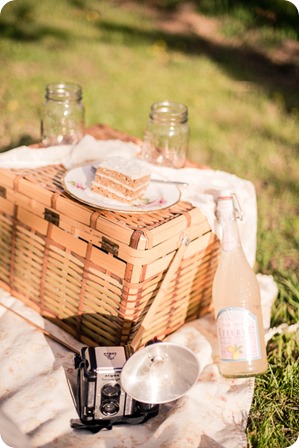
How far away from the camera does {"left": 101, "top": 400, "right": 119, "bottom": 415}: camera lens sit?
4.93ft

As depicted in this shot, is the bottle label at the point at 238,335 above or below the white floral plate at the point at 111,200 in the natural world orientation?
below

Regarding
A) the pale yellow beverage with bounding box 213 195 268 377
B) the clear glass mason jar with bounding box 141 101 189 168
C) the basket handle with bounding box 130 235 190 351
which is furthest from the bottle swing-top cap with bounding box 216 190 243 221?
the clear glass mason jar with bounding box 141 101 189 168

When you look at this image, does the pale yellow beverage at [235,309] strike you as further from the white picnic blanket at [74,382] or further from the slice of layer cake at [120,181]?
the slice of layer cake at [120,181]

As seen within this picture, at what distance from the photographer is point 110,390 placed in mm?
1478

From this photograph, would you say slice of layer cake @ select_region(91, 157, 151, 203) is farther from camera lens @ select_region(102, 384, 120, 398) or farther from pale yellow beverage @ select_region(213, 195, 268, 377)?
camera lens @ select_region(102, 384, 120, 398)

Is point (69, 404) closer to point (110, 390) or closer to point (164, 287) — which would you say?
point (110, 390)

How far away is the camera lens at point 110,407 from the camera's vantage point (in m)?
1.50

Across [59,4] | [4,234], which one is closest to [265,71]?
[59,4]

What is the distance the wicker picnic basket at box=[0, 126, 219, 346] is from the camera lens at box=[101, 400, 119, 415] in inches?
8.3

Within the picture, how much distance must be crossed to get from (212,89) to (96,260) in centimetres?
248

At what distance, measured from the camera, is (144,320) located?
1631 millimetres

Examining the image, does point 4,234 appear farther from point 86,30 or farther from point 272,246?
point 86,30

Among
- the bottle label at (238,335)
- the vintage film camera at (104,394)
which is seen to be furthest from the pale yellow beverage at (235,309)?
the vintage film camera at (104,394)

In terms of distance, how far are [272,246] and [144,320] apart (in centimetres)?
98
